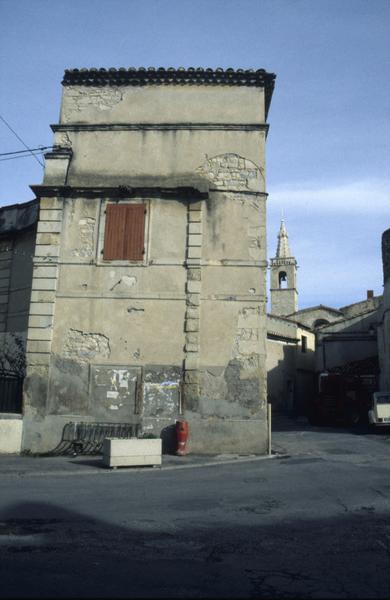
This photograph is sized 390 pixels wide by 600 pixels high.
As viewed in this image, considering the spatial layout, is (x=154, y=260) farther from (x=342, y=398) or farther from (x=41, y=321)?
(x=342, y=398)

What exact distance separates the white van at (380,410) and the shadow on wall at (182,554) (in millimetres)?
14024

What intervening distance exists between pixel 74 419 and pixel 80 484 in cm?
445

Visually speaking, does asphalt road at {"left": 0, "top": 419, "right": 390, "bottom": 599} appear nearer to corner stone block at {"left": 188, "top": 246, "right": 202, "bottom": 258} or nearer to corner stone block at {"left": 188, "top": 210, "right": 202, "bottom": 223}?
corner stone block at {"left": 188, "top": 246, "right": 202, "bottom": 258}

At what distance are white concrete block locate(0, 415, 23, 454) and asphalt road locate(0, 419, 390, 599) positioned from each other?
3.36 meters

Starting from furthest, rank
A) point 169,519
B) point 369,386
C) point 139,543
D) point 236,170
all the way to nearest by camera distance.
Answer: point 369,386 → point 236,170 → point 169,519 → point 139,543

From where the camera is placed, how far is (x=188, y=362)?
13117 mm

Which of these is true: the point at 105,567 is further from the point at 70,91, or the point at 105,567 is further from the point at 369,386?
the point at 369,386

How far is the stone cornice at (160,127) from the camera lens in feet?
48.0

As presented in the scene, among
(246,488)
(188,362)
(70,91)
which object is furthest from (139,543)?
(70,91)

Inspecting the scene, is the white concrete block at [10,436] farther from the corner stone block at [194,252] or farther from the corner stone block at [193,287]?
the corner stone block at [194,252]

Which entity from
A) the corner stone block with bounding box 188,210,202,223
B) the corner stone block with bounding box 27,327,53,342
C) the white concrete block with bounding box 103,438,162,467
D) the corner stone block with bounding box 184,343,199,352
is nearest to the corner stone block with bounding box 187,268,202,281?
the corner stone block with bounding box 188,210,202,223

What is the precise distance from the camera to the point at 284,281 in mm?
52188

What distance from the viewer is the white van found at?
779 inches

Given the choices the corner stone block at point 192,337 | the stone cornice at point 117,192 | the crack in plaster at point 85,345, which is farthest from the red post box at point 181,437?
the stone cornice at point 117,192
